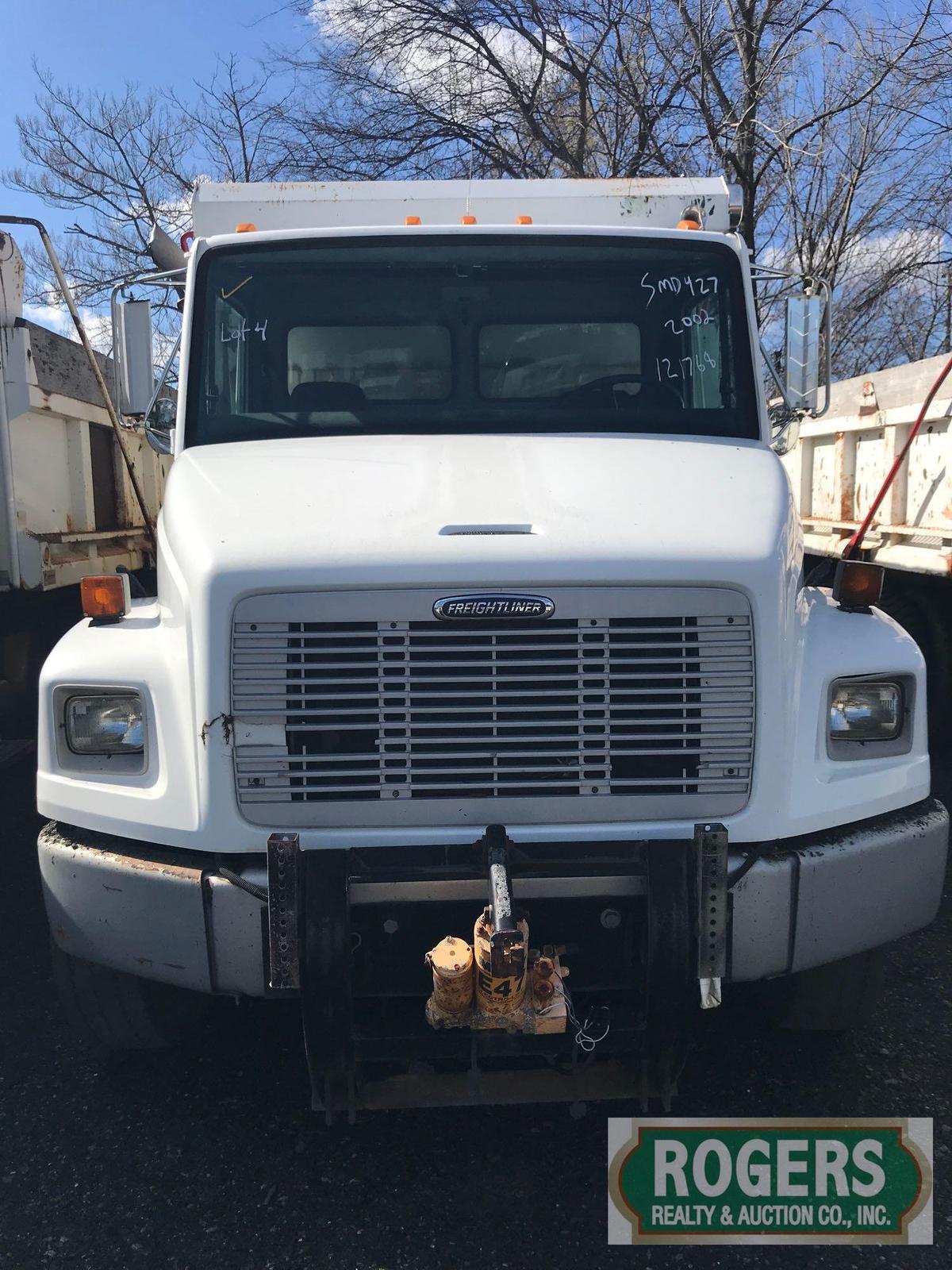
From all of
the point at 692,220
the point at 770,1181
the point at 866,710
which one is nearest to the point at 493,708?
the point at 866,710

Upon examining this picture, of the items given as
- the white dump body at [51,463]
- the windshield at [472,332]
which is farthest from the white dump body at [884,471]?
the white dump body at [51,463]

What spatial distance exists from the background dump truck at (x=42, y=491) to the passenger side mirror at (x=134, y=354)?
1.66 metres

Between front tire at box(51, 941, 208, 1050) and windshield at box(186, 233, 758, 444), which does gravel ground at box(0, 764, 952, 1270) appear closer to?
front tire at box(51, 941, 208, 1050)

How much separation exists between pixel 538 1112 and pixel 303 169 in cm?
1619

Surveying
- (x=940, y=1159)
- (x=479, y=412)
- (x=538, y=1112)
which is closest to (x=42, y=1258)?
(x=538, y=1112)

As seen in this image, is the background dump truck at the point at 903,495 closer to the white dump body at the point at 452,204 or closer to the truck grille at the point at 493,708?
the white dump body at the point at 452,204

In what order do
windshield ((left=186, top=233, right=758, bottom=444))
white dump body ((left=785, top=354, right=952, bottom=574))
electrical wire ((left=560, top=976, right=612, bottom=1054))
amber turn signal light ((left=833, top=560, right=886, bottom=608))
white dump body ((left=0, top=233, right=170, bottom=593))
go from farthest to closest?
white dump body ((left=785, top=354, right=952, bottom=574)) < white dump body ((left=0, top=233, right=170, bottom=593)) < windshield ((left=186, top=233, right=758, bottom=444)) < amber turn signal light ((left=833, top=560, right=886, bottom=608)) < electrical wire ((left=560, top=976, right=612, bottom=1054))

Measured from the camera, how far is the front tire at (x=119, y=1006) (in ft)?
10.6

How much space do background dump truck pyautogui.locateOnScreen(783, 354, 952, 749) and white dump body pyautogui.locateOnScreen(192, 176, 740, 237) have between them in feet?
7.05

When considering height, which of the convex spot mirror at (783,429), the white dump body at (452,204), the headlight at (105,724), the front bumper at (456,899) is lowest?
the front bumper at (456,899)

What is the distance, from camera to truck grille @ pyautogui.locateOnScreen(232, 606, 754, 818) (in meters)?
2.73

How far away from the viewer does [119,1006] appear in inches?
128

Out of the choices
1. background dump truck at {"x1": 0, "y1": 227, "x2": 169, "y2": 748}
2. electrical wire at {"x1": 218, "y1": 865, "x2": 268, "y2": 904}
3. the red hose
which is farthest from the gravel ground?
background dump truck at {"x1": 0, "y1": 227, "x2": 169, "y2": 748}

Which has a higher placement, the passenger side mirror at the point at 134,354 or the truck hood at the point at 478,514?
the passenger side mirror at the point at 134,354
